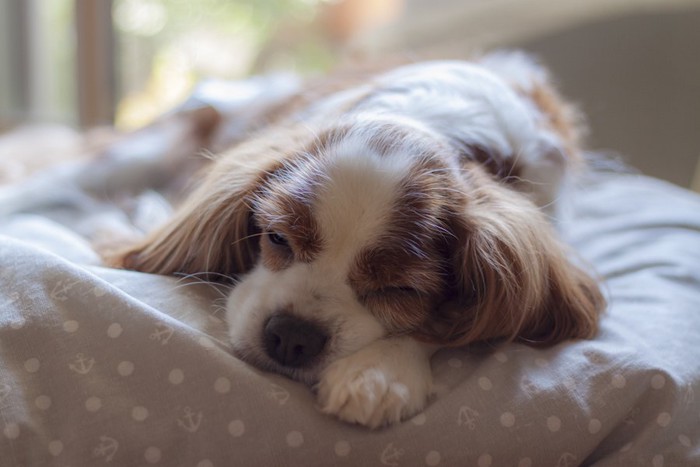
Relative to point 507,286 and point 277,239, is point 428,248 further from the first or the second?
point 277,239

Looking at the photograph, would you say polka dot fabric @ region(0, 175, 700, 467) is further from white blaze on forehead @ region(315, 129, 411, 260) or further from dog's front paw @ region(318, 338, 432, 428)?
white blaze on forehead @ region(315, 129, 411, 260)

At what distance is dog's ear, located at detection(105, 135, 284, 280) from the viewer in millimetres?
1505

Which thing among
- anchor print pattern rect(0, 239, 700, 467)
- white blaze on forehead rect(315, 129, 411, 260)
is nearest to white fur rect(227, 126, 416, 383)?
white blaze on forehead rect(315, 129, 411, 260)

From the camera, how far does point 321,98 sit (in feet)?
6.98

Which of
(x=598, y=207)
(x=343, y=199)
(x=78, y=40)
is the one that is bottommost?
(x=78, y=40)

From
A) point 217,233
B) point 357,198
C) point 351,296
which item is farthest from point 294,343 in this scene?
point 217,233

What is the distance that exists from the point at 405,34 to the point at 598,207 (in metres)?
1.57

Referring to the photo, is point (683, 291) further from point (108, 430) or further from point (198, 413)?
point (108, 430)

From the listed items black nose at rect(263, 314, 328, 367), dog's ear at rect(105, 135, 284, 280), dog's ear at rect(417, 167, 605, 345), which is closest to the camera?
black nose at rect(263, 314, 328, 367)

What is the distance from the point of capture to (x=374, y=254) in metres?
1.29

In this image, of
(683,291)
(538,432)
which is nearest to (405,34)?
(683,291)

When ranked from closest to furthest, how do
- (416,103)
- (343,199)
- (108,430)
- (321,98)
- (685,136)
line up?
1. (108,430)
2. (343,199)
3. (416,103)
4. (321,98)
5. (685,136)

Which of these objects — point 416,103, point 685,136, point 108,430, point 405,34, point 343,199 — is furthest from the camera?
point 405,34

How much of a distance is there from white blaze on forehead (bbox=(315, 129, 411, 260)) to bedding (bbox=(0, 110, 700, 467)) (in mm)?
252
